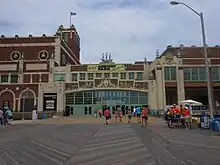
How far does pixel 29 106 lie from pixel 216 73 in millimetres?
37768

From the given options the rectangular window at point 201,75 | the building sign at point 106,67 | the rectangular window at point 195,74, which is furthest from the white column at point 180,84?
the building sign at point 106,67

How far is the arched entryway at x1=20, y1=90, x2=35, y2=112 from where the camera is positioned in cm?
5603

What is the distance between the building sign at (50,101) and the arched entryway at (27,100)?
8.69ft

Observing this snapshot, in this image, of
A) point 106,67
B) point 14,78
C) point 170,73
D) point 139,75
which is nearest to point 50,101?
point 14,78

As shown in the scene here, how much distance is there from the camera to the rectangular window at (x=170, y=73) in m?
53.0

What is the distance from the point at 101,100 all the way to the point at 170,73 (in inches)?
577

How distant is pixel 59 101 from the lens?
5512 centimetres

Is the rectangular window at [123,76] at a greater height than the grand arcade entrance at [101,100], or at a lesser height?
greater

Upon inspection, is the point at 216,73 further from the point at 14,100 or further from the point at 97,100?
the point at 14,100

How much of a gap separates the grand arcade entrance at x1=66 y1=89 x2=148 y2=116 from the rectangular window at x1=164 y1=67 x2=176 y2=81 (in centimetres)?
569

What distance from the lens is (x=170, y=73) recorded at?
53.2 m

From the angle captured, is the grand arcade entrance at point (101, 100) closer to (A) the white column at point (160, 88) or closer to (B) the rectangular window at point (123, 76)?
(A) the white column at point (160, 88)

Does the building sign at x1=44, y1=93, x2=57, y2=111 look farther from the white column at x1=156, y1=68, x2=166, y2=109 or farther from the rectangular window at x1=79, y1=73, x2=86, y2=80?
the white column at x1=156, y1=68, x2=166, y2=109

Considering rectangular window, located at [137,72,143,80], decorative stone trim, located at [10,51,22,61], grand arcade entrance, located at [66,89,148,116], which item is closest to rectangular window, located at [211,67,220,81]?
grand arcade entrance, located at [66,89,148,116]
